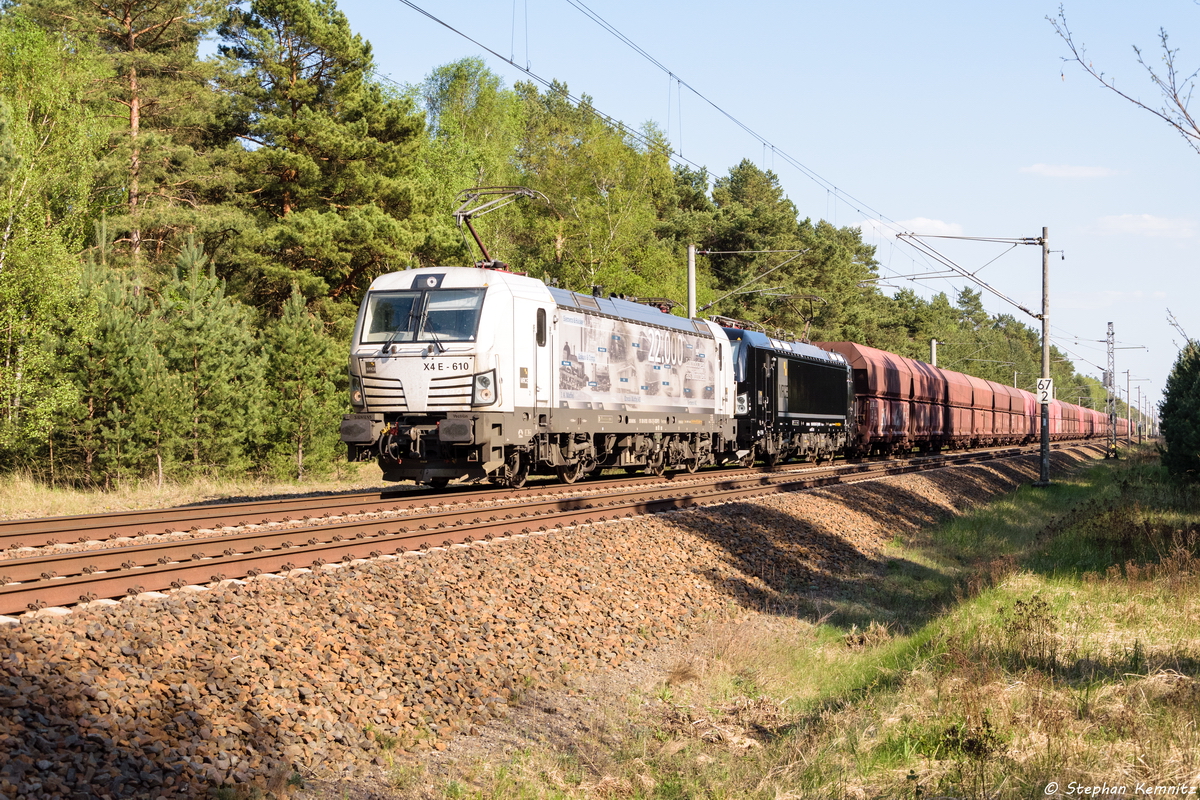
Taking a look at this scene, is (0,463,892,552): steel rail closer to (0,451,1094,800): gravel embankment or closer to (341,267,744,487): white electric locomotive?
(341,267,744,487): white electric locomotive

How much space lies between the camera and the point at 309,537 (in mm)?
10719

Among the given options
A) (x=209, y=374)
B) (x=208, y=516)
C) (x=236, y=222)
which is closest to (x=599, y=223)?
(x=236, y=222)

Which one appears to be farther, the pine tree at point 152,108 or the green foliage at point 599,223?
the green foliage at point 599,223

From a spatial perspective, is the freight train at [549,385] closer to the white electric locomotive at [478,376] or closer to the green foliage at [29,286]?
the white electric locomotive at [478,376]

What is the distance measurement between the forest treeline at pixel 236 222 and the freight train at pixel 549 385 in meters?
7.32

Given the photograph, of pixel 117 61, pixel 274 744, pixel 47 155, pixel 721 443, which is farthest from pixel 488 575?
pixel 117 61

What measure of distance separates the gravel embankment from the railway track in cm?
50

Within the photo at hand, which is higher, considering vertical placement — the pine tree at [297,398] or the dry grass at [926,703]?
the pine tree at [297,398]

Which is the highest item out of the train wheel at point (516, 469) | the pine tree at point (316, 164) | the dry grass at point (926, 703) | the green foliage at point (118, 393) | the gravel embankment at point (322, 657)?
the pine tree at point (316, 164)

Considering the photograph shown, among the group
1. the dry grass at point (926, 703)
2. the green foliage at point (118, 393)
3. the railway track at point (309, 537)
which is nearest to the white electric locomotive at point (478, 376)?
the railway track at point (309, 537)

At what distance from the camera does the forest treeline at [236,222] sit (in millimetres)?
20406

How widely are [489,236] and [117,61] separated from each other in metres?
16.2

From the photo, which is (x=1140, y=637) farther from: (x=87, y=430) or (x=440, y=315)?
(x=87, y=430)

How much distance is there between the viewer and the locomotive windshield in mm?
15781
